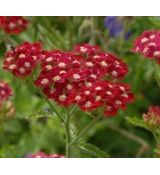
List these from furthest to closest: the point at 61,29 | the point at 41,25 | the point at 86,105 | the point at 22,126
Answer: the point at 61,29 < the point at 22,126 < the point at 41,25 < the point at 86,105

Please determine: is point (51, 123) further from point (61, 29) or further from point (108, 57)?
point (108, 57)

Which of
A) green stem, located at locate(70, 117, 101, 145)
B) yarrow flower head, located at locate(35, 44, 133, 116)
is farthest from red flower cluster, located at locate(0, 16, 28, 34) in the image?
green stem, located at locate(70, 117, 101, 145)

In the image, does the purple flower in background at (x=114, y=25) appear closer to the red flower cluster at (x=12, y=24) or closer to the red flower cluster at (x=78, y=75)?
the red flower cluster at (x=12, y=24)

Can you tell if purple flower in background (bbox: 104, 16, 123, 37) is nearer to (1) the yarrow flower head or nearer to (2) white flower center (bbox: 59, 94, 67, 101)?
(1) the yarrow flower head

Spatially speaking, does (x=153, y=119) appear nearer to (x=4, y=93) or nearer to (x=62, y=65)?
(x=62, y=65)
